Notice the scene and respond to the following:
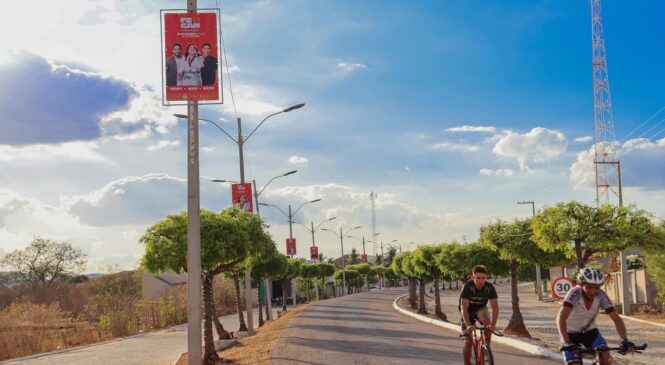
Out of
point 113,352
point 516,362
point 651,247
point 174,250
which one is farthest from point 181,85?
point 113,352

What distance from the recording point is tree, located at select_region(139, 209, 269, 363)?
17203 mm

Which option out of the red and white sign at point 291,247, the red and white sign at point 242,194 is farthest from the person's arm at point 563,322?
the red and white sign at point 291,247

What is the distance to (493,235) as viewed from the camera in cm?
2603

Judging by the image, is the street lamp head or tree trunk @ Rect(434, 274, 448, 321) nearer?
the street lamp head

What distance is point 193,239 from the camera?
1254 cm

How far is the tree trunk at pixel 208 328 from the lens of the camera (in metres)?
17.3

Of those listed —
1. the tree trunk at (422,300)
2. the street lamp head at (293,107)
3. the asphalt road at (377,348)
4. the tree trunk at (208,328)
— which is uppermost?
the street lamp head at (293,107)

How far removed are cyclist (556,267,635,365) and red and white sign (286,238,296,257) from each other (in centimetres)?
4424

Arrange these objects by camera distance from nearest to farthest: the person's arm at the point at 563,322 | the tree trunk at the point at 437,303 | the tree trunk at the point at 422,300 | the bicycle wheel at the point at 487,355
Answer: the person's arm at the point at 563,322, the bicycle wheel at the point at 487,355, the tree trunk at the point at 437,303, the tree trunk at the point at 422,300

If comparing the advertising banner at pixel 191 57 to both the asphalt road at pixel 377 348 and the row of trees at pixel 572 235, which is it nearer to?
the asphalt road at pixel 377 348

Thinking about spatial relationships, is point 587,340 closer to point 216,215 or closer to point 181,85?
point 181,85

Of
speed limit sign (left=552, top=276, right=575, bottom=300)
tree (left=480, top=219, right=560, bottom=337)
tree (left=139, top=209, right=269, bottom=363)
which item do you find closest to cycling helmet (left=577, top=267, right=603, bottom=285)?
speed limit sign (left=552, top=276, right=575, bottom=300)

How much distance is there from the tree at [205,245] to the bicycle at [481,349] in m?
8.54

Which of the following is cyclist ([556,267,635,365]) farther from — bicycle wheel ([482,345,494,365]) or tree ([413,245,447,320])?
tree ([413,245,447,320])
